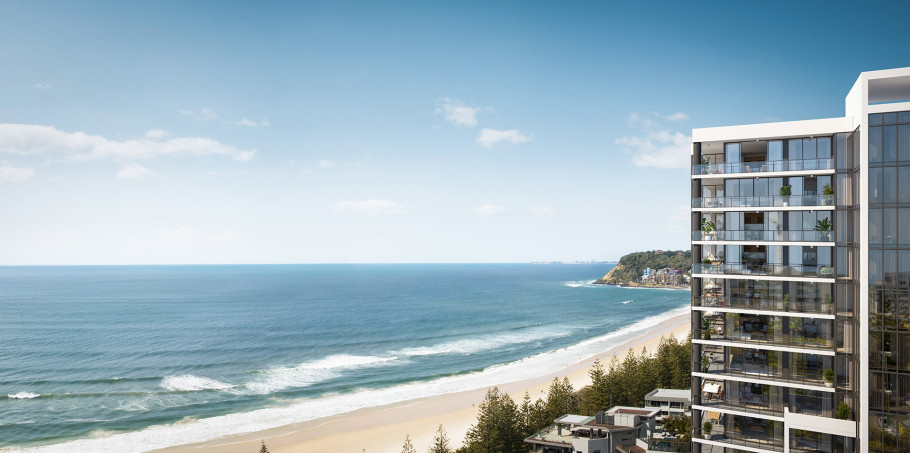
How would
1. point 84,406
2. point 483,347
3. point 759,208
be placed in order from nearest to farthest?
point 759,208, point 84,406, point 483,347

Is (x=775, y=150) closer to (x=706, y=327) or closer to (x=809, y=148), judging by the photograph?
(x=809, y=148)

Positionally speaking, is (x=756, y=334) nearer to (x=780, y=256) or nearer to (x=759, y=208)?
(x=780, y=256)

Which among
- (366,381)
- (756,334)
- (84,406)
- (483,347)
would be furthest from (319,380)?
(756,334)

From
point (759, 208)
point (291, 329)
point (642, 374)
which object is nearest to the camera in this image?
point (759, 208)

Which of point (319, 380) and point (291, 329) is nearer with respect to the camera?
point (319, 380)

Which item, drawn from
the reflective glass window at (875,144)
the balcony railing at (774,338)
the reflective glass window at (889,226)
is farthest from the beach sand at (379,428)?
the reflective glass window at (875,144)

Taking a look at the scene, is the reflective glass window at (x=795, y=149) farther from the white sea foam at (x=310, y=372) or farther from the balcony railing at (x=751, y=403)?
the white sea foam at (x=310, y=372)
